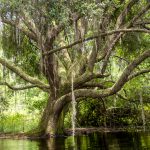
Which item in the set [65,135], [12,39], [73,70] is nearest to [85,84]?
[73,70]

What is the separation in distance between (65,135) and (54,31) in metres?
5.64

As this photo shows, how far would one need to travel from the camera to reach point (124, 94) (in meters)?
22.8

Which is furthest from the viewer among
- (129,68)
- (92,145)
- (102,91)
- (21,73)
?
(21,73)

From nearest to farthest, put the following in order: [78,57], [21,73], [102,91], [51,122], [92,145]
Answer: [92,145] → [102,91] → [51,122] → [21,73] → [78,57]

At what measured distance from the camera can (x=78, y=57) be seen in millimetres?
21547

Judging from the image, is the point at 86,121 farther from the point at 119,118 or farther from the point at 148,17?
the point at 148,17

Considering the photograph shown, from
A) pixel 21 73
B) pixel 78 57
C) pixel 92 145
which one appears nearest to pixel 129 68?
pixel 92 145

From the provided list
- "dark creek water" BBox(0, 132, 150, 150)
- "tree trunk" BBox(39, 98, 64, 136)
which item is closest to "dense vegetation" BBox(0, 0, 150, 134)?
"tree trunk" BBox(39, 98, 64, 136)

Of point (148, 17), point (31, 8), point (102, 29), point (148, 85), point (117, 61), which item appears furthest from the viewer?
point (117, 61)

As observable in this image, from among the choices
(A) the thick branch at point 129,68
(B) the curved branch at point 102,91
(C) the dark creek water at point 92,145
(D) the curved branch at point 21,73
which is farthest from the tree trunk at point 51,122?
(A) the thick branch at point 129,68

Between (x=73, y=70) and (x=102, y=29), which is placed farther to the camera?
(x=73, y=70)

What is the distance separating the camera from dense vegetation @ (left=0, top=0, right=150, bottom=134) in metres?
14.2

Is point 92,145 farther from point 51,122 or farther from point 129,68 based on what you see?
point 51,122

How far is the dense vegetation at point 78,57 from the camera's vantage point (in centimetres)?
1420
